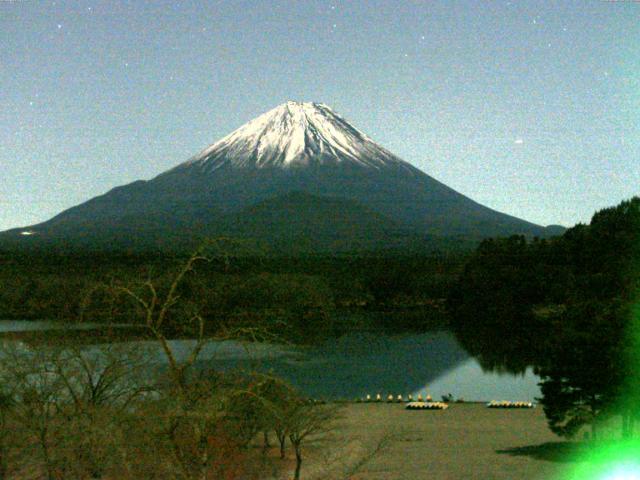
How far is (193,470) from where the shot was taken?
10.8 metres

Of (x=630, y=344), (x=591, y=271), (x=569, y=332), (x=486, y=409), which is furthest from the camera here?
(x=591, y=271)

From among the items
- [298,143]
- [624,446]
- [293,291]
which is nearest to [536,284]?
[293,291]

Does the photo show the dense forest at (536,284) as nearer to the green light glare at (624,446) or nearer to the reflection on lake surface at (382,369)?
the reflection on lake surface at (382,369)

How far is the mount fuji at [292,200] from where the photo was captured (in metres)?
135

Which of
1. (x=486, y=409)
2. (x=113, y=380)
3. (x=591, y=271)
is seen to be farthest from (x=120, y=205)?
(x=113, y=380)

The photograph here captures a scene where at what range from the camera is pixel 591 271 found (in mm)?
61844

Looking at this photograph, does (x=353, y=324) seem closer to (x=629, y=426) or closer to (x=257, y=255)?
(x=629, y=426)

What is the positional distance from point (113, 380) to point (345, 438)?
8327mm

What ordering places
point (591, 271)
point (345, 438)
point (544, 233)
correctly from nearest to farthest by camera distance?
point (345, 438), point (591, 271), point (544, 233)

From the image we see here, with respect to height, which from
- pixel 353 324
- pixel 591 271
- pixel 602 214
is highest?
pixel 602 214

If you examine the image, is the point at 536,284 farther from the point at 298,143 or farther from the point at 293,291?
the point at 298,143

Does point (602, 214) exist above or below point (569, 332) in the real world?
above

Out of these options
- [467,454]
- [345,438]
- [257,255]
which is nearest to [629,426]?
[467,454]

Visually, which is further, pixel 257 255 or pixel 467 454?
pixel 467 454
